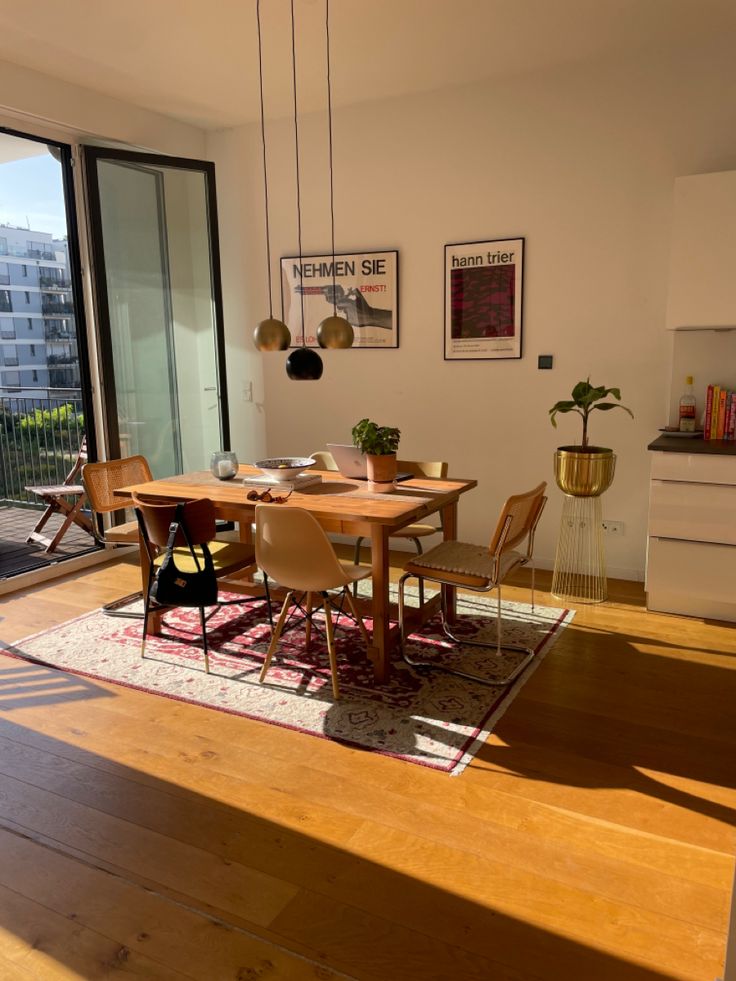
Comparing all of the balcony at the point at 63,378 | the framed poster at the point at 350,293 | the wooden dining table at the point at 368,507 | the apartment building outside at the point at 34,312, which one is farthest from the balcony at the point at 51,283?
the wooden dining table at the point at 368,507

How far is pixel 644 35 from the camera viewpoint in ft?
13.1

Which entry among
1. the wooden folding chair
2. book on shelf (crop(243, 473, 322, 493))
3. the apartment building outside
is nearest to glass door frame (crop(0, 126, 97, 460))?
the apartment building outside

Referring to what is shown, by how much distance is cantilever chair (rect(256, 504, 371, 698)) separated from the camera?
310 cm

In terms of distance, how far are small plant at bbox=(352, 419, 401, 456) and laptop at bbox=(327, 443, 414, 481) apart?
0.51 feet

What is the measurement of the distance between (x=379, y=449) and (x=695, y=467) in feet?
5.46

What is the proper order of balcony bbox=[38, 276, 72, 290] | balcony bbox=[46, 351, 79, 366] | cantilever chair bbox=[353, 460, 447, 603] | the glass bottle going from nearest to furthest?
1. cantilever chair bbox=[353, 460, 447, 603]
2. the glass bottle
3. balcony bbox=[38, 276, 72, 290]
4. balcony bbox=[46, 351, 79, 366]

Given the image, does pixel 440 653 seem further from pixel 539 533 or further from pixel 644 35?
pixel 644 35

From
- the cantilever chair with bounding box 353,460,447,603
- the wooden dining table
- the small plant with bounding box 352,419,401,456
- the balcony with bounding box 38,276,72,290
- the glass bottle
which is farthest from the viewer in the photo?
the balcony with bounding box 38,276,72,290

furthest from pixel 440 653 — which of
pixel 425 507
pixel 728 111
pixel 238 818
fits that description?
pixel 728 111

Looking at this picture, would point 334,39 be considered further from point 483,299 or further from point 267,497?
point 267,497

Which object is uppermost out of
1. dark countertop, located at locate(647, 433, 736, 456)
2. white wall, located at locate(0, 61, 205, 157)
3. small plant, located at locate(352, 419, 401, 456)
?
white wall, located at locate(0, 61, 205, 157)

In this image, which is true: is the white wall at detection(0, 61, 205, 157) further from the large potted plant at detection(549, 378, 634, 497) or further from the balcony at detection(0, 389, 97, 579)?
the large potted plant at detection(549, 378, 634, 497)

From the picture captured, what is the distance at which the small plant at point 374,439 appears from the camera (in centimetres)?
365

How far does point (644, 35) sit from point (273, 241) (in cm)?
278
